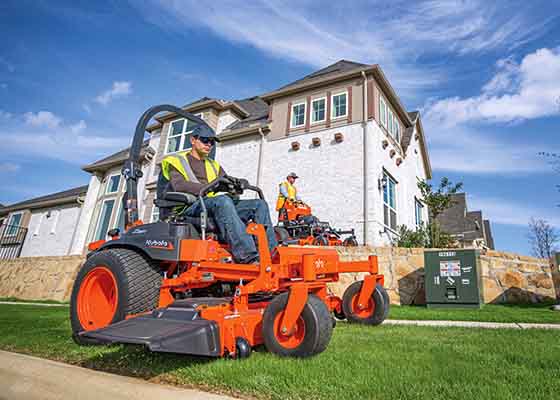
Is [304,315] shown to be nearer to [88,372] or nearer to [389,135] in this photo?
[88,372]

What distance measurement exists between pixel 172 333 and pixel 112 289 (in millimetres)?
1372

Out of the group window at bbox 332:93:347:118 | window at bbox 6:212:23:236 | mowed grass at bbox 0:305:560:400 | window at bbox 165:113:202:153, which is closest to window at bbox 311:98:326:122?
window at bbox 332:93:347:118

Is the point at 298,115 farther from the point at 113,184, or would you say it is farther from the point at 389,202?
the point at 113,184

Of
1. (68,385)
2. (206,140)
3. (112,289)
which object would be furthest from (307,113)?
(68,385)

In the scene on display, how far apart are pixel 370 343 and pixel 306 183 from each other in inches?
403

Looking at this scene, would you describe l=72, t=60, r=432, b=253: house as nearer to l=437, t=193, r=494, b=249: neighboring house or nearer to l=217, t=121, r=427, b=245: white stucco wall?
l=217, t=121, r=427, b=245: white stucco wall

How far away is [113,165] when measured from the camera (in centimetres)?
2005

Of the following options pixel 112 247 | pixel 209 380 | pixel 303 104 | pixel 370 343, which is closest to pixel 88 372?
pixel 209 380

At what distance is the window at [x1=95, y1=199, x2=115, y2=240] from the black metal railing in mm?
8729

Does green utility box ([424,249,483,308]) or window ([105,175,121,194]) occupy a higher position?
window ([105,175,121,194])

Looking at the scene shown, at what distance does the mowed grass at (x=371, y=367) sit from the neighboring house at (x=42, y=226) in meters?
20.2

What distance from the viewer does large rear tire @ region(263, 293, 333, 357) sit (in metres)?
2.24

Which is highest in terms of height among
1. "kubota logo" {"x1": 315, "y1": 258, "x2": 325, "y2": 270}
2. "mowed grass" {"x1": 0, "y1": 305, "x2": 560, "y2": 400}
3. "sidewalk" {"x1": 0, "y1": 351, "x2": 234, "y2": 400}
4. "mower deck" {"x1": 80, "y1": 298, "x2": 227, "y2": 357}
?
"kubota logo" {"x1": 315, "y1": 258, "x2": 325, "y2": 270}

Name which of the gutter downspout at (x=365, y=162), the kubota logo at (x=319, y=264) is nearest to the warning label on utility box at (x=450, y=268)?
the gutter downspout at (x=365, y=162)
